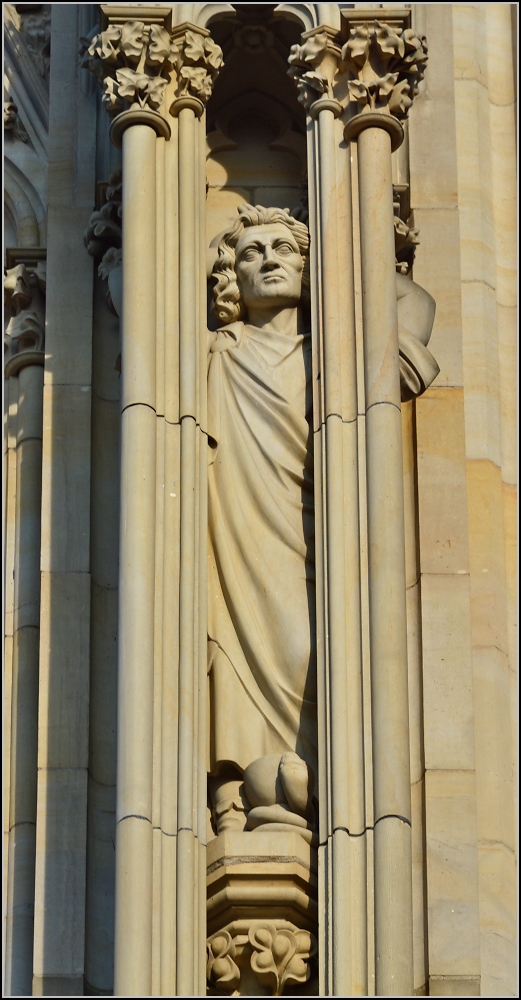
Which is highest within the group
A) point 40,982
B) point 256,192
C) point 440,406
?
point 256,192

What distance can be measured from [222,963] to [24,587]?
2.08 metres

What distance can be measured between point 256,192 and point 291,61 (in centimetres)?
87

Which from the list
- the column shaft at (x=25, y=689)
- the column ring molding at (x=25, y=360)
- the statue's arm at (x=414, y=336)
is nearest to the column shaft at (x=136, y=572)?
the column shaft at (x=25, y=689)

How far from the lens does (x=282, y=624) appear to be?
507 inches

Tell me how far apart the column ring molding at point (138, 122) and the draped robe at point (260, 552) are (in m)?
0.85

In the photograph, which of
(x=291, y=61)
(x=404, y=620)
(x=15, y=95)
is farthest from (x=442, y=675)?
(x=15, y=95)

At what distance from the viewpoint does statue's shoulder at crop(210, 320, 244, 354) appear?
13.4m

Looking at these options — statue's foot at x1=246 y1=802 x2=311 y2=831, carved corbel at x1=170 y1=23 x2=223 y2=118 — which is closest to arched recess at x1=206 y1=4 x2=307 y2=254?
carved corbel at x1=170 y1=23 x2=223 y2=118

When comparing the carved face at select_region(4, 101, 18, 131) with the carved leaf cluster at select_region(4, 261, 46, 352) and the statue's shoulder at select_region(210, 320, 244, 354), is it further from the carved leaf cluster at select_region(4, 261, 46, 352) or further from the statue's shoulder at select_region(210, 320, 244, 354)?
the statue's shoulder at select_region(210, 320, 244, 354)

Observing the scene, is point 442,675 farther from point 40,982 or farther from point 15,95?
point 15,95

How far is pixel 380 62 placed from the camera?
44.4 feet

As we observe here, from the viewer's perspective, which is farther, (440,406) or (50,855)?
(440,406)

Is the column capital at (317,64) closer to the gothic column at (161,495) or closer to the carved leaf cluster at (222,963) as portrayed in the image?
the gothic column at (161,495)

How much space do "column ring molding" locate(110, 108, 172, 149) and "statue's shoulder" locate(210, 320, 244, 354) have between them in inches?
31.1
